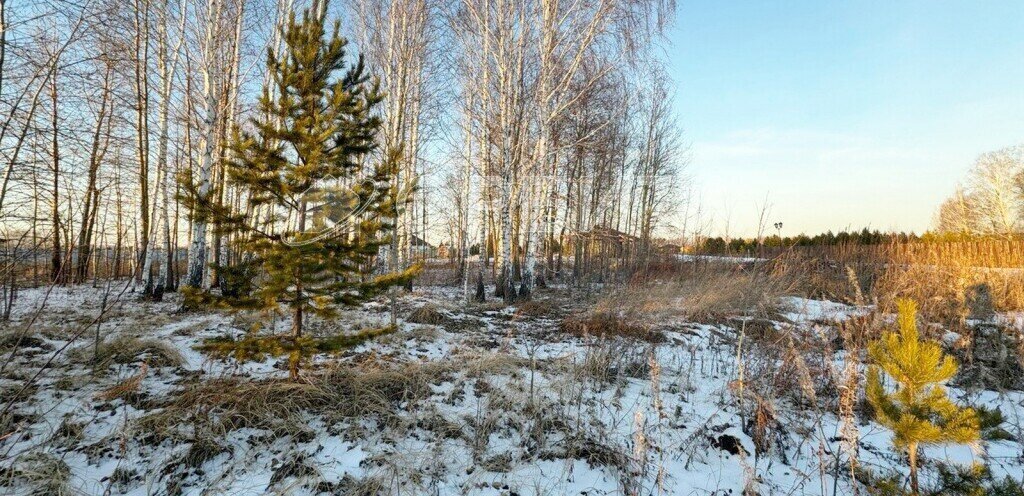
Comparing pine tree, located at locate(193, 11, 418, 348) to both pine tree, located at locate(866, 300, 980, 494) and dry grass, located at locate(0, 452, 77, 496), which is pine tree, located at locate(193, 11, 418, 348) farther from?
pine tree, located at locate(866, 300, 980, 494)

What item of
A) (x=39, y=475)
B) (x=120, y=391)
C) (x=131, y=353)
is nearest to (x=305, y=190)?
(x=120, y=391)

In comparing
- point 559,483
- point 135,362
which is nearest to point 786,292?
point 559,483

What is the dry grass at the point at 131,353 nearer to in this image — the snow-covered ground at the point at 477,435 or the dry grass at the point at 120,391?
the snow-covered ground at the point at 477,435

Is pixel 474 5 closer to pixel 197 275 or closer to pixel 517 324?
pixel 517 324

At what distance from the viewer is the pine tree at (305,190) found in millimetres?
3357

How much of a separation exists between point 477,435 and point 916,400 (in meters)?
2.56

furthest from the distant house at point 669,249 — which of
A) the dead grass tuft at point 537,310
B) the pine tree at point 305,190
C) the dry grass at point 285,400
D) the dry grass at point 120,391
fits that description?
the dry grass at point 120,391

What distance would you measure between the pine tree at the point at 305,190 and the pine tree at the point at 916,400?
3.30 metres

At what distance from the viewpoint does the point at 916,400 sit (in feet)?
6.75

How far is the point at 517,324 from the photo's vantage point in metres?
7.43

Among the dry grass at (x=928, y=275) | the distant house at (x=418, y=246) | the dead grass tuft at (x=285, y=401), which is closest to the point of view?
the dead grass tuft at (x=285, y=401)

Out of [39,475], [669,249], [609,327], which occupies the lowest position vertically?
[39,475]

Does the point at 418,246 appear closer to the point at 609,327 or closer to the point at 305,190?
the point at 609,327

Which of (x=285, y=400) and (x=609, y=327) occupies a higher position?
(x=609, y=327)
